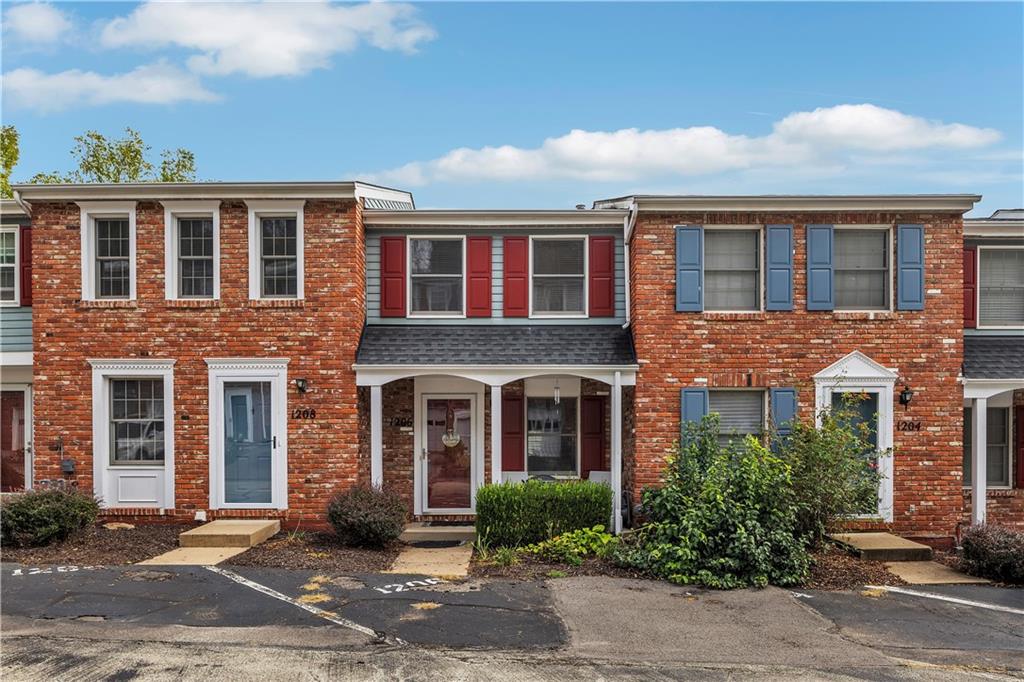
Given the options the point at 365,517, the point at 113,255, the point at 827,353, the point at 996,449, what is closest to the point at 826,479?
the point at 827,353

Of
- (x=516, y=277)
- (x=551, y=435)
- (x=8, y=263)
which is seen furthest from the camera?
(x=551, y=435)

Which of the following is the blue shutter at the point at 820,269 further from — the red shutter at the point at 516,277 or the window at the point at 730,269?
the red shutter at the point at 516,277

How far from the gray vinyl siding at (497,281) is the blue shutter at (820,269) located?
3.06 meters

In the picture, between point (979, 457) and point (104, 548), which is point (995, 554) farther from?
point (104, 548)

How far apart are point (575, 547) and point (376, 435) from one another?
3.80 m

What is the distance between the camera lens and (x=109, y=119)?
83.1 feet

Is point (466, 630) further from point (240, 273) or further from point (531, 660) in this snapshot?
point (240, 273)

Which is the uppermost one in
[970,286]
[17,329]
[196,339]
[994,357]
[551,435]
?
[970,286]

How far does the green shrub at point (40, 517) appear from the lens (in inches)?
403

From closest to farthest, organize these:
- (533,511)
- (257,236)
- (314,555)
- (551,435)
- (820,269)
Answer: (314,555), (533,511), (820,269), (257,236), (551,435)

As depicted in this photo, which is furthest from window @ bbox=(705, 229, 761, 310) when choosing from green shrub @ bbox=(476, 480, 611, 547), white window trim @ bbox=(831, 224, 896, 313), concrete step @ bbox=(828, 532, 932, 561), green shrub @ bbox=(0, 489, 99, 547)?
green shrub @ bbox=(0, 489, 99, 547)

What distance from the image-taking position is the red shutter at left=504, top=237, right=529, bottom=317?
13.0 meters

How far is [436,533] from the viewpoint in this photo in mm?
12125

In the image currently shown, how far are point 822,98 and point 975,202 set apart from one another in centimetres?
569
